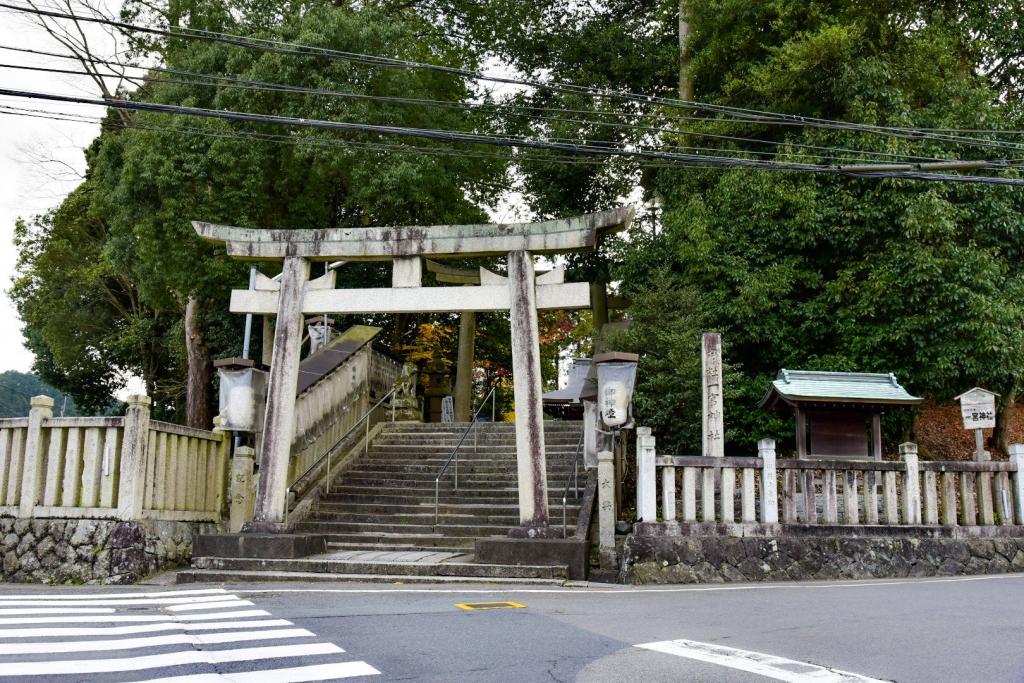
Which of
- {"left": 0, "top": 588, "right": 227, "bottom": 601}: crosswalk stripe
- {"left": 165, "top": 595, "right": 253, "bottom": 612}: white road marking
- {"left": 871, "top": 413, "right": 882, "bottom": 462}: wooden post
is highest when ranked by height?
{"left": 871, "top": 413, "right": 882, "bottom": 462}: wooden post

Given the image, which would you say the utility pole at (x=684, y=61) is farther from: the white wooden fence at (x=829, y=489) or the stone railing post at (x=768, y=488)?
the stone railing post at (x=768, y=488)

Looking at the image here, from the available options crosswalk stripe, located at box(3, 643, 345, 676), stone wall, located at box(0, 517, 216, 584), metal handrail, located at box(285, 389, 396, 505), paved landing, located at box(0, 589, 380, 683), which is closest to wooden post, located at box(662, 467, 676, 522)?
paved landing, located at box(0, 589, 380, 683)

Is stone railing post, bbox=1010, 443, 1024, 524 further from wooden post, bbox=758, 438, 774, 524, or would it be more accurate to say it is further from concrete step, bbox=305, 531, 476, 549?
concrete step, bbox=305, 531, 476, 549

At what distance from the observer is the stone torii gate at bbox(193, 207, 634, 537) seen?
1126 centimetres

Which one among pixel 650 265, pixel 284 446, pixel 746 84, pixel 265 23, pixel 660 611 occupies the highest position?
pixel 265 23

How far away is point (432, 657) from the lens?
5.46 meters

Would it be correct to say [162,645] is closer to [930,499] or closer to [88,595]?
[88,595]

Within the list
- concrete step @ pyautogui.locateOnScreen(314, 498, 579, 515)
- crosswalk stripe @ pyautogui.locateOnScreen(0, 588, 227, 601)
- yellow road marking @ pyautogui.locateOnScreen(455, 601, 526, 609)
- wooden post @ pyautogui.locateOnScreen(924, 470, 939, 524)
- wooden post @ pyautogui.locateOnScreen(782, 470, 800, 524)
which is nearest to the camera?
yellow road marking @ pyautogui.locateOnScreen(455, 601, 526, 609)

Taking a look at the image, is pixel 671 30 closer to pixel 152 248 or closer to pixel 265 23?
pixel 265 23

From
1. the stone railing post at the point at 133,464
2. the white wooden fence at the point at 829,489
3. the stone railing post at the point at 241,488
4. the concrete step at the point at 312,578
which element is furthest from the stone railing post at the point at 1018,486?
the stone railing post at the point at 133,464

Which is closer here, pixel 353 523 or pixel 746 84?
pixel 353 523

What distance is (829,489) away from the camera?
1134 centimetres

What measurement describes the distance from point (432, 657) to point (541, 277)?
7099mm

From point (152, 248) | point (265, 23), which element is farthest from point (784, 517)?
point (265, 23)
